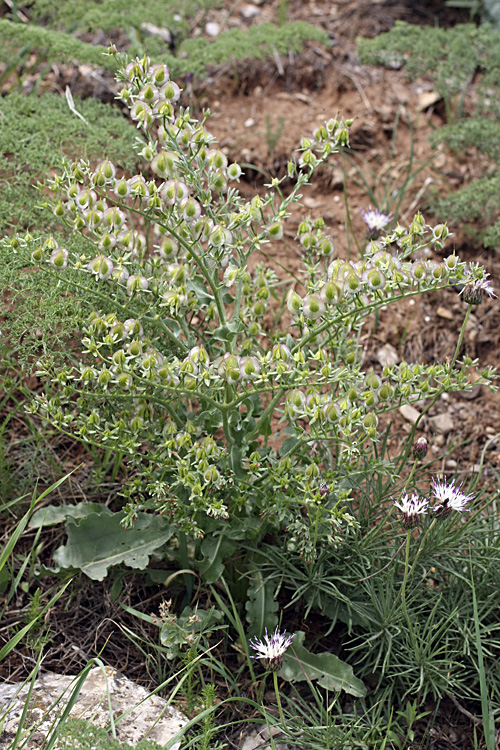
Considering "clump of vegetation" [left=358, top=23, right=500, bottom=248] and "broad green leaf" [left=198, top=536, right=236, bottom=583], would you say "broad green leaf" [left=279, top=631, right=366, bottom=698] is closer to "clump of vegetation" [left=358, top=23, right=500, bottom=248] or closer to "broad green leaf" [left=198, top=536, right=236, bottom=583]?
"broad green leaf" [left=198, top=536, right=236, bottom=583]

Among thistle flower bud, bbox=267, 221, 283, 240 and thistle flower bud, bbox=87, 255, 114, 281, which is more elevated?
thistle flower bud, bbox=267, 221, 283, 240

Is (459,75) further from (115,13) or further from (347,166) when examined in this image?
(115,13)

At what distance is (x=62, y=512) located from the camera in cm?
212

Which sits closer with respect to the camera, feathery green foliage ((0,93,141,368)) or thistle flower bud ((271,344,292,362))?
thistle flower bud ((271,344,292,362))

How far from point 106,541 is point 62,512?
7.6 inches

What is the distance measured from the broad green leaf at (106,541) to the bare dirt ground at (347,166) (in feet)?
0.48

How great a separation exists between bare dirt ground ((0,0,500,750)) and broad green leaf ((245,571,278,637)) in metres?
0.32

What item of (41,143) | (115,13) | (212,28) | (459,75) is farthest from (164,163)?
(212,28)

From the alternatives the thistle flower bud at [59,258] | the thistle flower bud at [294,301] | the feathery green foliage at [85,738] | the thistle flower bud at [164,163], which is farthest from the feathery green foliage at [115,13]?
the feathery green foliage at [85,738]

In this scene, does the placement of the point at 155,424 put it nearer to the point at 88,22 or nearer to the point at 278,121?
the point at 278,121

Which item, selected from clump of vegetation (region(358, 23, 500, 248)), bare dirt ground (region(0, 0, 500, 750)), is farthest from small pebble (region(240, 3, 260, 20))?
clump of vegetation (region(358, 23, 500, 248))

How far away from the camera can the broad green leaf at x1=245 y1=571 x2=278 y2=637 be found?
75.8 inches

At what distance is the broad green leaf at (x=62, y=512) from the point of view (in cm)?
210

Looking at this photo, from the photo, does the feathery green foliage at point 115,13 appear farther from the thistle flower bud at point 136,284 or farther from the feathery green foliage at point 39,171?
the thistle flower bud at point 136,284
